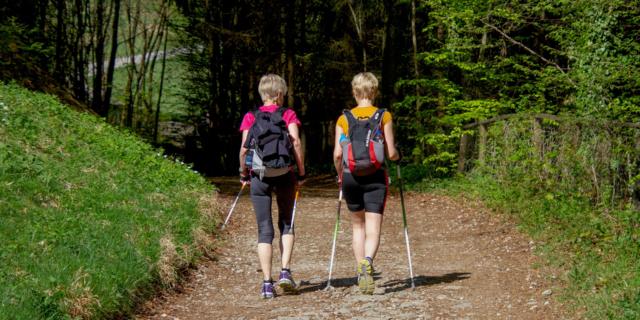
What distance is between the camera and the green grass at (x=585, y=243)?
6.14 metres

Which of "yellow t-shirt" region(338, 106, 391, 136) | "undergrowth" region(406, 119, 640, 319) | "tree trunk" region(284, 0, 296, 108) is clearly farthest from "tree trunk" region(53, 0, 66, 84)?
"yellow t-shirt" region(338, 106, 391, 136)

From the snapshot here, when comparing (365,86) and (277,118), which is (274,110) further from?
(365,86)

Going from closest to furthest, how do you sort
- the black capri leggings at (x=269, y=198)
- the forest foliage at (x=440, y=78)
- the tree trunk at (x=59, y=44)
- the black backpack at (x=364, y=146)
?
the black backpack at (x=364, y=146) → the black capri leggings at (x=269, y=198) → the forest foliage at (x=440, y=78) → the tree trunk at (x=59, y=44)

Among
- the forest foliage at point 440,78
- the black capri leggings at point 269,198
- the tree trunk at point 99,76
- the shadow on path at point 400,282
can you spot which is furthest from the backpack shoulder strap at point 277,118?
the tree trunk at point 99,76

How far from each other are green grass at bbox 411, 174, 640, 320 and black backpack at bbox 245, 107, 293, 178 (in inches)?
105

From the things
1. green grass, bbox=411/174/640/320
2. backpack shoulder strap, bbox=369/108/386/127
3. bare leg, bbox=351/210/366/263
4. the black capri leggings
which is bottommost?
green grass, bbox=411/174/640/320

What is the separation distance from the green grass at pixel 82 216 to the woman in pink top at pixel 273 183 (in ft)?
3.47

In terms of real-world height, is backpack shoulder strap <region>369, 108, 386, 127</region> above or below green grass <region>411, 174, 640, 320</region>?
above

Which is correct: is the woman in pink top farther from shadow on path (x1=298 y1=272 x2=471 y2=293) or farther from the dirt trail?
shadow on path (x1=298 y1=272 x2=471 y2=293)

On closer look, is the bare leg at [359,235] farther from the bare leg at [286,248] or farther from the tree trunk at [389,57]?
the tree trunk at [389,57]

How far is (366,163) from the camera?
6.75 metres

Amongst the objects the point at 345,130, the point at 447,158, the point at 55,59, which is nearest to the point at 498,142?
the point at 447,158

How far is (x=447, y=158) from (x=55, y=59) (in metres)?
16.0

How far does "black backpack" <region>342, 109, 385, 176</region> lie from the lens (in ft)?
22.1
